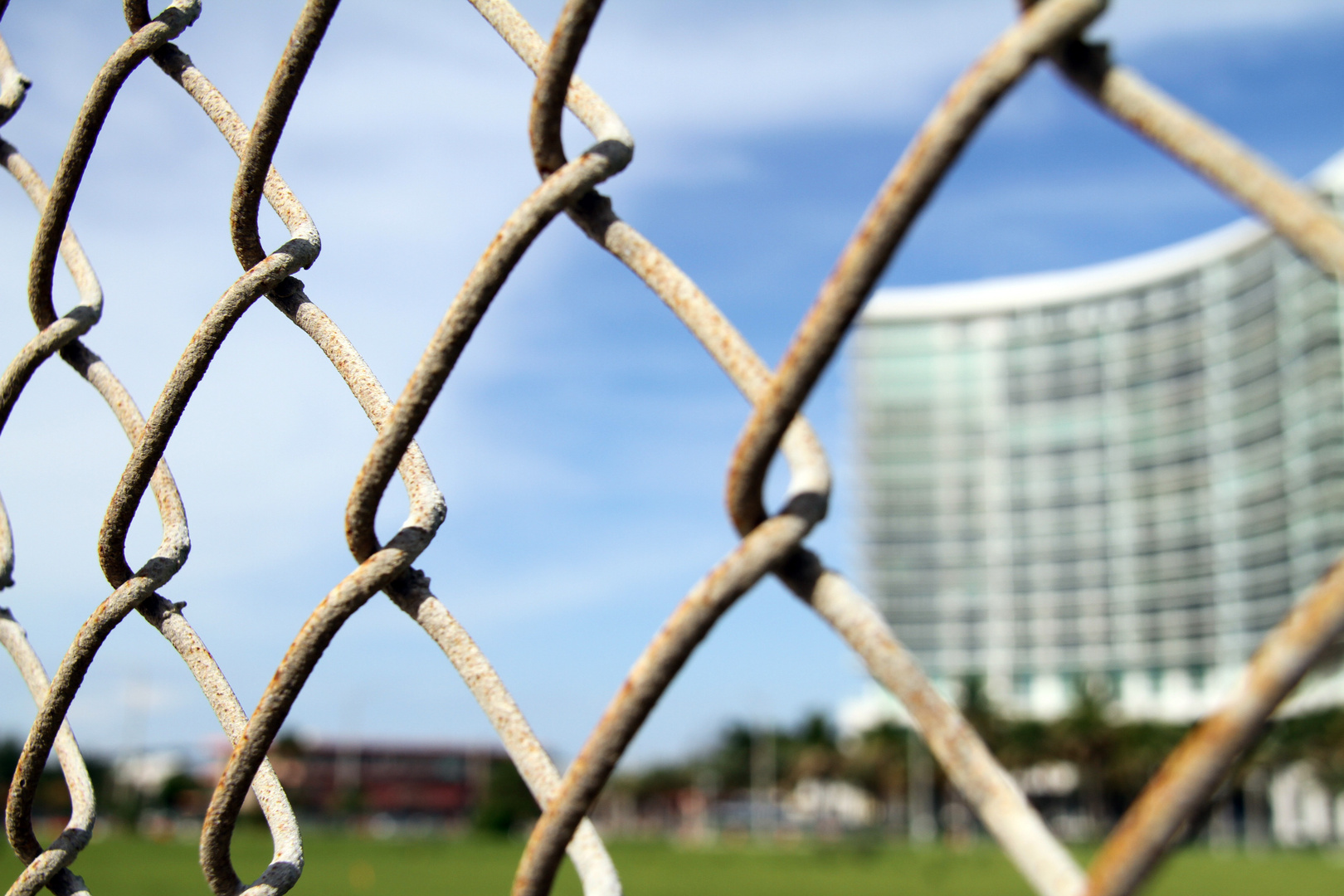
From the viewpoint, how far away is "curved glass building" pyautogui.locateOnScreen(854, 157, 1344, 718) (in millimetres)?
63031

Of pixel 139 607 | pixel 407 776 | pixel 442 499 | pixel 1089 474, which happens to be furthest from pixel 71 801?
pixel 407 776

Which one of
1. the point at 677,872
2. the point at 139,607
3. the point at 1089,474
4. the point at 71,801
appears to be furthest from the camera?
the point at 1089,474

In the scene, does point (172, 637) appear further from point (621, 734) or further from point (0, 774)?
point (0, 774)

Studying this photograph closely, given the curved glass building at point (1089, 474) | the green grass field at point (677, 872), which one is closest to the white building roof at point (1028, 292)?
the curved glass building at point (1089, 474)

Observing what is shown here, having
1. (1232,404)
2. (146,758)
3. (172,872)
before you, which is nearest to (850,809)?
(1232,404)

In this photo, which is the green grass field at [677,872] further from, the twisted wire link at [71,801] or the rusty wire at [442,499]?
the rusty wire at [442,499]

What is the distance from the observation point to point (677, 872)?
27.4 m

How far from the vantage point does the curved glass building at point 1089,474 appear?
6303 cm

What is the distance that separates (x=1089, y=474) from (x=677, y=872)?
4919cm

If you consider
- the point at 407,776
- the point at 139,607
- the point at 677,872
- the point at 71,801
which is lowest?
the point at 407,776

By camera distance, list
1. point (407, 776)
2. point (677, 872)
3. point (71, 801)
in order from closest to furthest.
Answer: point (71, 801) < point (677, 872) < point (407, 776)

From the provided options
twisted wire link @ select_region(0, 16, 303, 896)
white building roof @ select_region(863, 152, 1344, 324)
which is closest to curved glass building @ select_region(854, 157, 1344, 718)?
white building roof @ select_region(863, 152, 1344, 324)

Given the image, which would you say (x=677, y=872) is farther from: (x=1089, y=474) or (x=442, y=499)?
(x=1089, y=474)

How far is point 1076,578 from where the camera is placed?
69625 millimetres
